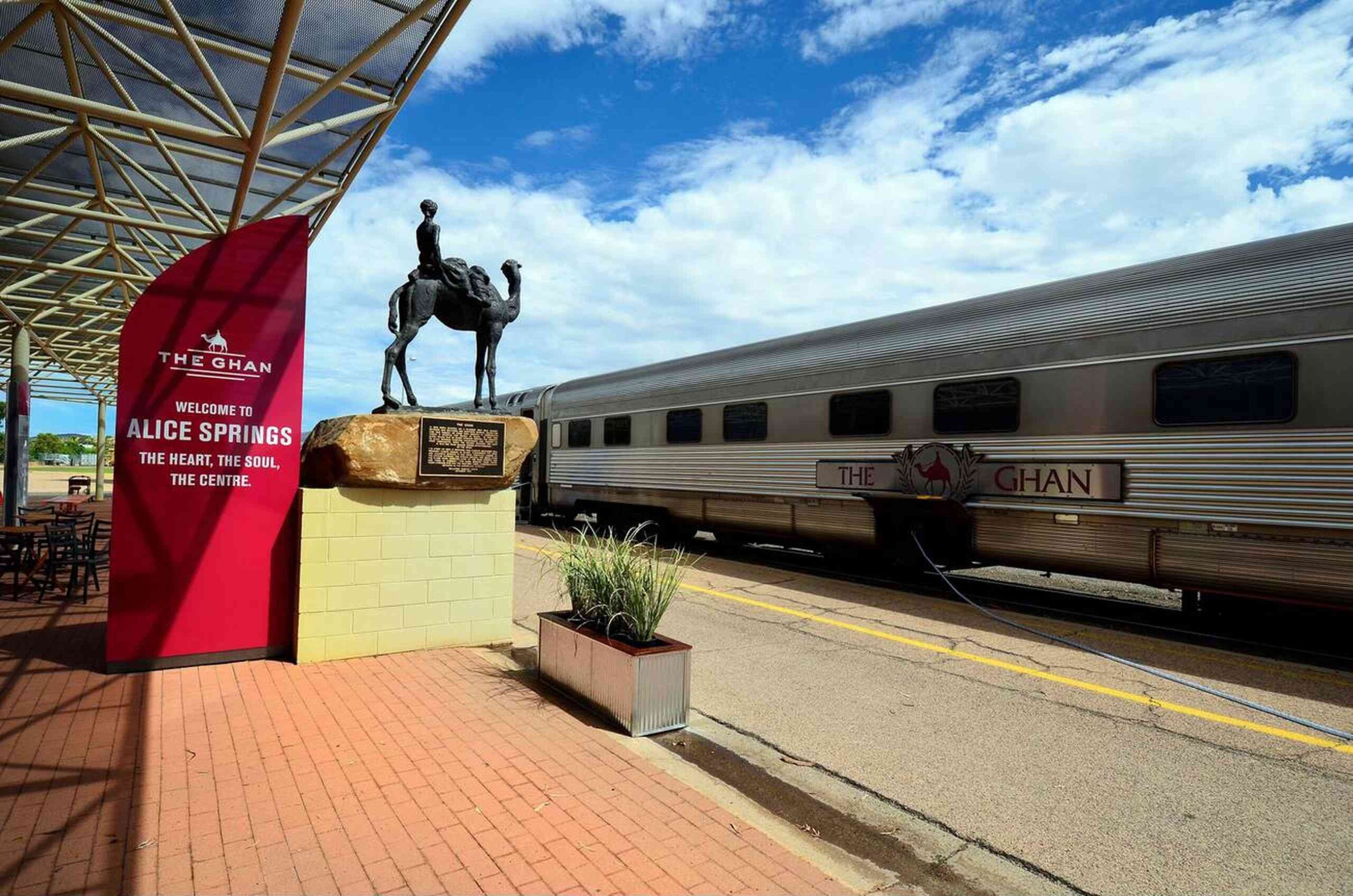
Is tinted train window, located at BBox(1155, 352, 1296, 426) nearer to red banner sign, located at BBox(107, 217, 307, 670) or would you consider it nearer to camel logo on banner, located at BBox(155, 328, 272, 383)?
red banner sign, located at BBox(107, 217, 307, 670)

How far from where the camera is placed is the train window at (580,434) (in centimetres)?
1598

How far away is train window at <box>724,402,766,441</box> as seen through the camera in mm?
11781

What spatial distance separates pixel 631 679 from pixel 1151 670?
4.60 metres

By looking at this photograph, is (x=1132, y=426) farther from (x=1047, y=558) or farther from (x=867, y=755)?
(x=867, y=755)

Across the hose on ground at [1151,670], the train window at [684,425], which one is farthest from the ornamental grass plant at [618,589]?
the train window at [684,425]

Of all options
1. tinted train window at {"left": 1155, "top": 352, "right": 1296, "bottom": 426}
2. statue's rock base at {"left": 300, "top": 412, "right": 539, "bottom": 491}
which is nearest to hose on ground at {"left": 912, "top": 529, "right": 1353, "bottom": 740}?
tinted train window at {"left": 1155, "top": 352, "right": 1296, "bottom": 426}

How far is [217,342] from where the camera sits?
5816mm

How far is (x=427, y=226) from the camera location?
6.83 m

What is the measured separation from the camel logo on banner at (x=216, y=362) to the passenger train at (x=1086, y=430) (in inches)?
282

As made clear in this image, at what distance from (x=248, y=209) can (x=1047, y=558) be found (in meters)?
12.3

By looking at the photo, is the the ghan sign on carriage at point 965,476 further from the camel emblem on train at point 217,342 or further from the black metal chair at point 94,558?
the black metal chair at point 94,558

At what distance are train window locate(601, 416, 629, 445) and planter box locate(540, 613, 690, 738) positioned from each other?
31.8 ft

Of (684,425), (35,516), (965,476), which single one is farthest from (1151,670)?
(35,516)

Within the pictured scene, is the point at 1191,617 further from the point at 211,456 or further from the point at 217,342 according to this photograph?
the point at 217,342
